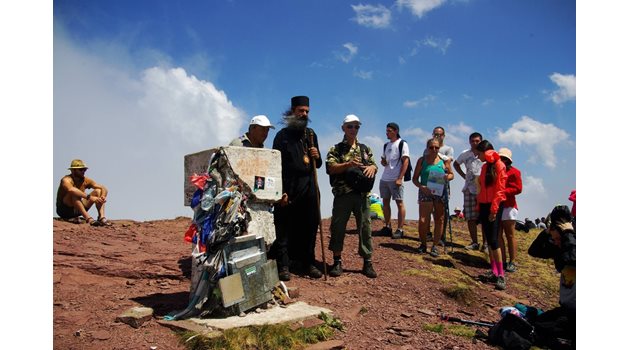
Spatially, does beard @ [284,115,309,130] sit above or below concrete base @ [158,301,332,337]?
above

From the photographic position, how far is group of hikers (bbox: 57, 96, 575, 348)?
6.53m

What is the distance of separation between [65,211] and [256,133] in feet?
20.7

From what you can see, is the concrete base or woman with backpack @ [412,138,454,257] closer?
the concrete base

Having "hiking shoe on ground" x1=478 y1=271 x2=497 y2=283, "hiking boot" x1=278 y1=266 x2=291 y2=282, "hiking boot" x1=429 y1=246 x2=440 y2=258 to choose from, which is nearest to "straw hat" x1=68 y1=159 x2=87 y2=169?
"hiking boot" x1=278 y1=266 x2=291 y2=282

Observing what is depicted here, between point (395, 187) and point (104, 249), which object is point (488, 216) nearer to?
point (395, 187)

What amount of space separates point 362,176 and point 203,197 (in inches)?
104

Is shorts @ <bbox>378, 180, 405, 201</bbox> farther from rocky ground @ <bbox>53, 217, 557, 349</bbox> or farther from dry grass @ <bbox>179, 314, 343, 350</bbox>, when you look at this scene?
dry grass @ <bbox>179, 314, 343, 350</bbox>

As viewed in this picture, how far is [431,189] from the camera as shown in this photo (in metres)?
8.46

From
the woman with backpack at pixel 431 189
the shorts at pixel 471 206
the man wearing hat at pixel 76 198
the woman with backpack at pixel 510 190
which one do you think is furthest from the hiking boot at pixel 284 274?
the man wearing hat at pixel 76 198

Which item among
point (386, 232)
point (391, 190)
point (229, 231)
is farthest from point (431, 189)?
point (229, 231)

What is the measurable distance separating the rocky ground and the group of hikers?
0.44 metres

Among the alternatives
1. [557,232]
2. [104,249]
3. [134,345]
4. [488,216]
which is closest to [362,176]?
Result: [488,216]

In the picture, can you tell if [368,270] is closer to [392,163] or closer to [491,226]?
[491,226]

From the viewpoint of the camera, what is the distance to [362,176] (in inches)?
268
